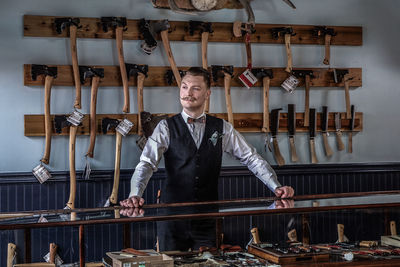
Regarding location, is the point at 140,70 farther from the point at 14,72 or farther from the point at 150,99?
the point at 14,72

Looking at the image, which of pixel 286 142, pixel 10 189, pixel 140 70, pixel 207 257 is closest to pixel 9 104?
pixel 10 189

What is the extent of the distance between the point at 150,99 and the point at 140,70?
0.97ft

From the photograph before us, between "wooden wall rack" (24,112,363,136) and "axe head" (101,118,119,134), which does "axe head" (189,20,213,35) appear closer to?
"wooden wall rack" (24,112,363,136)

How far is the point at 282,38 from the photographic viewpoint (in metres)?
5.18

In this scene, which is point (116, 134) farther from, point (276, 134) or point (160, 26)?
point (276, 134)

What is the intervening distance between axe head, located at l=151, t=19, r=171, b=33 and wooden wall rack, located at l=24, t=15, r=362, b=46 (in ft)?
0.30

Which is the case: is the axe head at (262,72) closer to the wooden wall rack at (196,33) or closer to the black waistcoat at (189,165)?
the wooden wall rack at (196,33)

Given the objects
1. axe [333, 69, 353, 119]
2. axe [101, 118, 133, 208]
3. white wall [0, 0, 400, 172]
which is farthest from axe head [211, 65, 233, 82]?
axe [333, 69, 353, 119]

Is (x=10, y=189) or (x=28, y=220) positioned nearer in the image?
(x=28, y=220)

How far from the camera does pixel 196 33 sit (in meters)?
4.94

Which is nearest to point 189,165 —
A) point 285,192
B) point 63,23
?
point 285,192

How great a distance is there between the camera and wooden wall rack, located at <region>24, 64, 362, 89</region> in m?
4.61

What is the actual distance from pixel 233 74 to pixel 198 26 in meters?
0.54

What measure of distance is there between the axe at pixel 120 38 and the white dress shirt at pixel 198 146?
1150 mm
